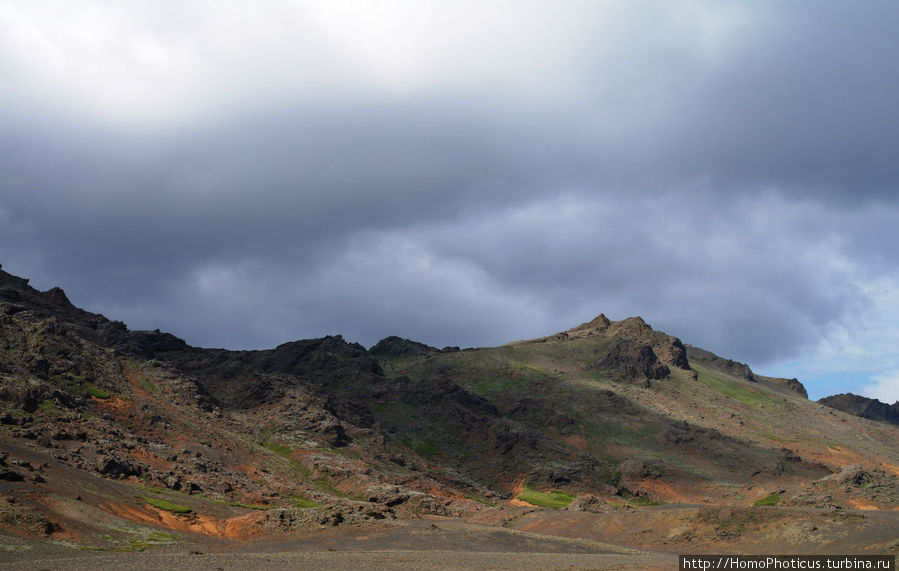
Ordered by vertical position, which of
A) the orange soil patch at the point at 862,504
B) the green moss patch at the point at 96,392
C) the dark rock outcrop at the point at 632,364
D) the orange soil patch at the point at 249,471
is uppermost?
the dark rock outcrop at the point at 632,364

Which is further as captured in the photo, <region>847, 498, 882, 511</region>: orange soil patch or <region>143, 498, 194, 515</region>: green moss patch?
<region>847, 498, 882, 511</region>: orange soil patch

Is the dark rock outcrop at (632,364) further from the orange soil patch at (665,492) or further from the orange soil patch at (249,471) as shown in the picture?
the orange soil patch at (249,471)

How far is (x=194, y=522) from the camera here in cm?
6775

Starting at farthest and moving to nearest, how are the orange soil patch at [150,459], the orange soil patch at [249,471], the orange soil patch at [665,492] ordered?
1. the orange soil patch at [665,492]
2. the orange soil patch at [249,471]
3. the orange soil patch at [150,459]

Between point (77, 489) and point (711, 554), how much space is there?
2402 inches

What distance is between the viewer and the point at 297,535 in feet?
215

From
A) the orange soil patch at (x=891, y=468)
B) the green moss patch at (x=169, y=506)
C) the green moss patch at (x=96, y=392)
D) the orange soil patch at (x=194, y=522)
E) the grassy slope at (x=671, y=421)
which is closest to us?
the orange soil patch at (x=194, y=522)

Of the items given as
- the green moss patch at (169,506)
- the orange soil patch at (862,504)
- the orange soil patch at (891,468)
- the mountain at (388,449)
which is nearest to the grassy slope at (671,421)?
the orange soil patch at (891,468)

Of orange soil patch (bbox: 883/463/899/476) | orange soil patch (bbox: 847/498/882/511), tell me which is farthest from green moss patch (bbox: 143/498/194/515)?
orange soil patch (bbox: 883/463/899/476)

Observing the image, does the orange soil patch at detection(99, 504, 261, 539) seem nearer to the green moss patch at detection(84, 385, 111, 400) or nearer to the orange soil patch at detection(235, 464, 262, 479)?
the orange soil patch at detection(235, 464, 262, 479)

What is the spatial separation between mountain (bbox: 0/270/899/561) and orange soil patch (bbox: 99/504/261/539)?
26 cm

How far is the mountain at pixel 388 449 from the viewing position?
6719 cm

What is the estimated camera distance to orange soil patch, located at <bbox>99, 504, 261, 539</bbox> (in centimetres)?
6381

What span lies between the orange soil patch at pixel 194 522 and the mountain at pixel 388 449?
262 millimetres
